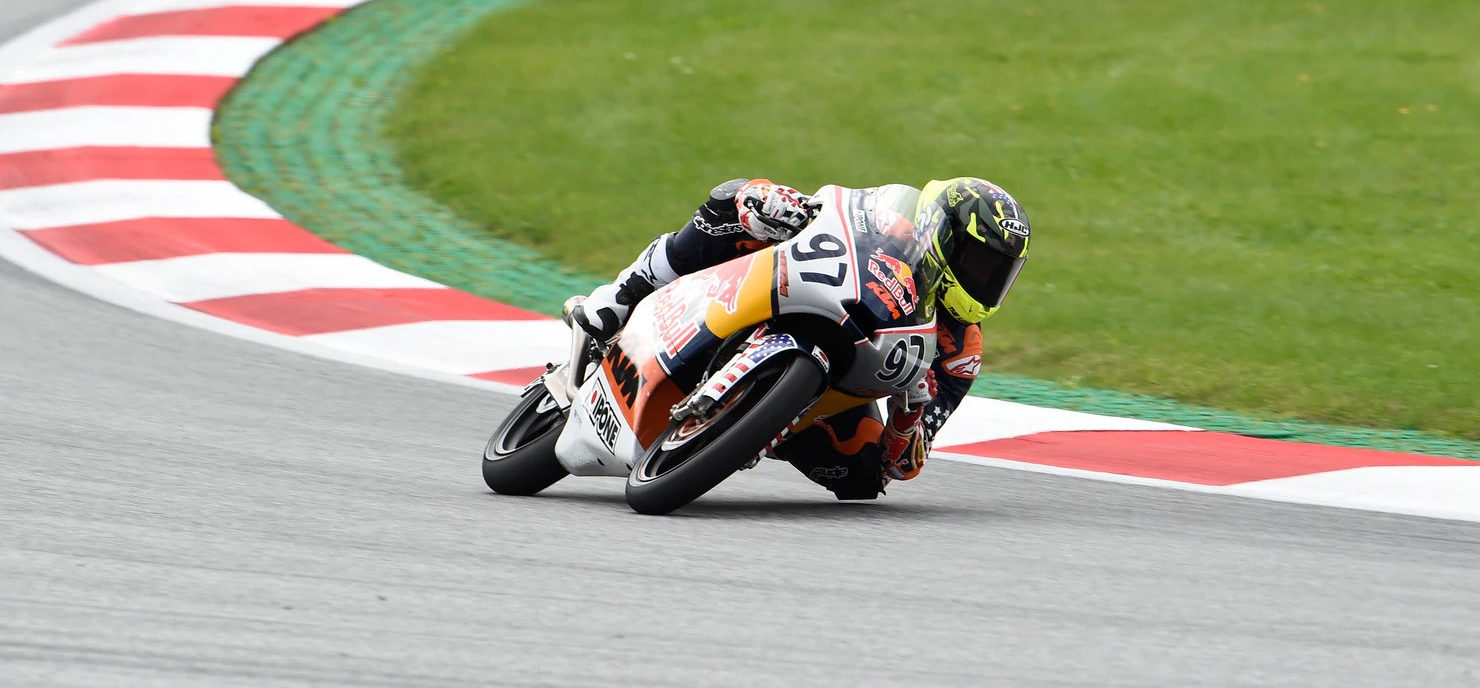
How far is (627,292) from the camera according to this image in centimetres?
508

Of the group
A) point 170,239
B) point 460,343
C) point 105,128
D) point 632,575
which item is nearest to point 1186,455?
point 632,575

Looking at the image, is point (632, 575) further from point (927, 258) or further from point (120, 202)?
point (120, 202)

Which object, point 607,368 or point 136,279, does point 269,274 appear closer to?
point 136,279

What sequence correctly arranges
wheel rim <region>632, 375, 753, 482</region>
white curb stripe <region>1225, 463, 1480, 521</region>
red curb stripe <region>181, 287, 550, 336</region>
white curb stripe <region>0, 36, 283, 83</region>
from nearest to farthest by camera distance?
1. wheel rim <region>632, 375, 753, 482</region>
2. white curb stripe <region>1225, 463, 1480, 521</region>
3. red curb stripe <region>181, 287, 550, 336</region>
4. white curb stripe <region>0, 36, 283, 83</region>

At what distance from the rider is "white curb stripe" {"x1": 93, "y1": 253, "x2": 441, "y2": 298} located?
3.24m

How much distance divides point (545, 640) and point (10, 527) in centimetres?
147

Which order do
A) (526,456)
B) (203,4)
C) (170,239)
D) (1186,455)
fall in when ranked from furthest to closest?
(203,4)
(170,239)
(1186,455)
(526,456)

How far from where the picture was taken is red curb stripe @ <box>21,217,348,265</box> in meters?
8.42

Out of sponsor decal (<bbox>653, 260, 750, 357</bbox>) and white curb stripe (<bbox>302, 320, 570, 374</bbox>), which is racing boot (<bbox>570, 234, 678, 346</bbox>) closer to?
sponsor decal (<bbox>653, 260, 750, 357</bbox>)

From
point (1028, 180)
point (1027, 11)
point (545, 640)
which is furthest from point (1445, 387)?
point (1027, 11)

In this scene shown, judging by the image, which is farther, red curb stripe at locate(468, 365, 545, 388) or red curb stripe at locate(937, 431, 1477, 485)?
red curb stripe at locate(468, 365, 545, 388)

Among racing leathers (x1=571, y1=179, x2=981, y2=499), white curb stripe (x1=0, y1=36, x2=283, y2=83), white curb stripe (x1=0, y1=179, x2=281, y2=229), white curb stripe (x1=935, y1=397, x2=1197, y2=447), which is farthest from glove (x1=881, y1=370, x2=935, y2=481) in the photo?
white curb stripe (x1=0, y1=36, x2=283, y2=83)

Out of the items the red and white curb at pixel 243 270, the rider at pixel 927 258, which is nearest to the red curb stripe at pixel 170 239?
the red and white curb at pixel 243 270

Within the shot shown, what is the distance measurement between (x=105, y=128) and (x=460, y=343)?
4358 millimetres
